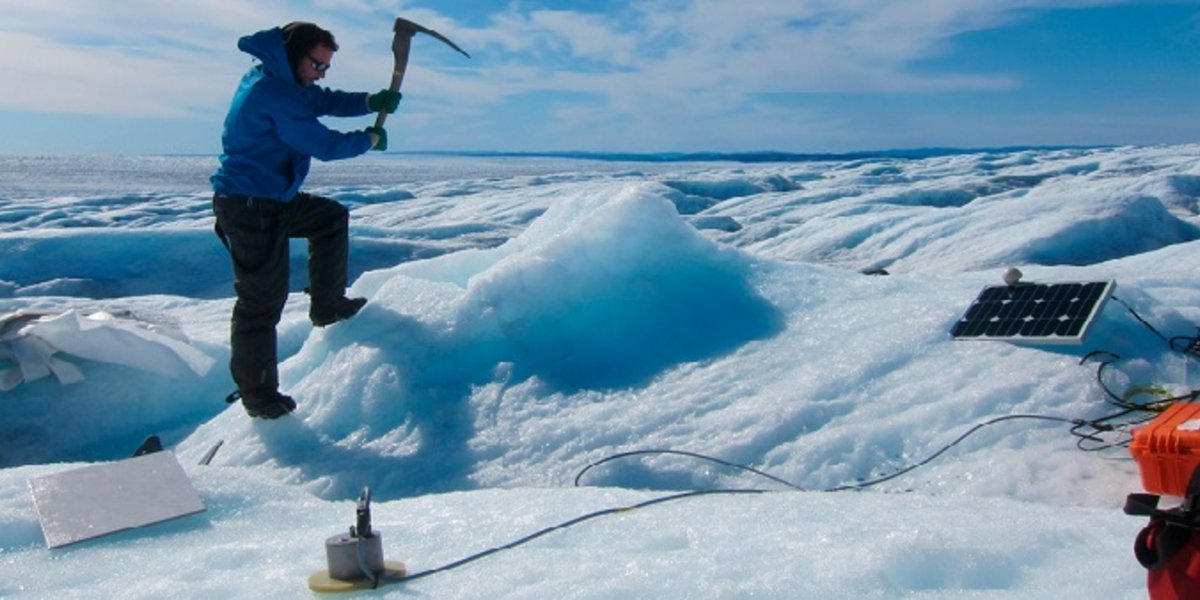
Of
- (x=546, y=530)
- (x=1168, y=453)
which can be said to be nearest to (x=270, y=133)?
(x=546, y=530)

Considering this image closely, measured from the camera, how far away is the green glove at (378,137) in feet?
10.4

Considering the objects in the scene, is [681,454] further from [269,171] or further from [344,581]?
[269,171]

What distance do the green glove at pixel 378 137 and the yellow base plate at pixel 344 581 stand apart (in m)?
1.77

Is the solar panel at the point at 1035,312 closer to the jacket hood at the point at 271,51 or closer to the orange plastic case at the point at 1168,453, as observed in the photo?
the orange plastic case at the point at 1168,453

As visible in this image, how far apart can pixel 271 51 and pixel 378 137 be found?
407 mm

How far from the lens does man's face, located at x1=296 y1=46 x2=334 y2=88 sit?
3.00 meters

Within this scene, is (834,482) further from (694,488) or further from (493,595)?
(493,595)

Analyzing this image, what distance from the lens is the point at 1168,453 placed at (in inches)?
68.6

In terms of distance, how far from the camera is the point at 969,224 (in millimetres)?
10258

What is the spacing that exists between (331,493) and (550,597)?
1.44 meters

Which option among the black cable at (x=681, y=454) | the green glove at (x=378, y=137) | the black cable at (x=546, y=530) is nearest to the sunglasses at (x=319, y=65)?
the green glove at (x=378, y=137)

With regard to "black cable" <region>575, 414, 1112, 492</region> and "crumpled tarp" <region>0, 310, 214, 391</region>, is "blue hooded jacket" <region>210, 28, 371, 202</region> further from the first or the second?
"crumpled tarp" <region>0, 310, 214, 391</region>

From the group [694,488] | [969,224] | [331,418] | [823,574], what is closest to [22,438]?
[331,418]

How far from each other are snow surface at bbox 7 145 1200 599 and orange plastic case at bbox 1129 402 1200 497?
108 millimetres
